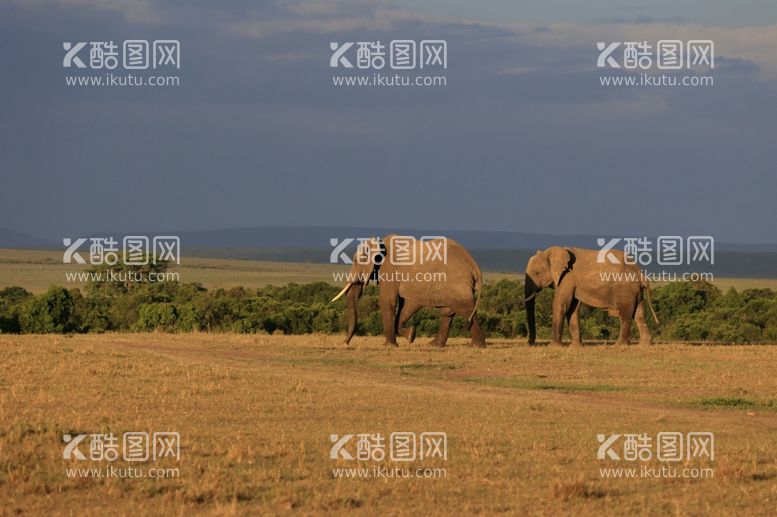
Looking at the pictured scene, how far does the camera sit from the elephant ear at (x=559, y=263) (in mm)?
27891

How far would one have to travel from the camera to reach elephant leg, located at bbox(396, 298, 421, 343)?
27.1 meters

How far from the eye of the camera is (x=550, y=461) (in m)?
12.4

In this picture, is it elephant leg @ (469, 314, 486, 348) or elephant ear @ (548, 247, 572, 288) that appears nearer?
elephant leg @ (469, 314, 486, 348)

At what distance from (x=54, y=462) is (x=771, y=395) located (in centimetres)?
1034

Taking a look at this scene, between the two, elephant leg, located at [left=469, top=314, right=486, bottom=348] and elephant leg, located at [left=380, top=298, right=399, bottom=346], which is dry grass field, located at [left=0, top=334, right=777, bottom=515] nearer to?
elephant leg, located at [left=469, top=314, right=486, bottom=348]

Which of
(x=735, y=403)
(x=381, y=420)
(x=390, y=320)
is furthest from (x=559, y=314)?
(x=381, y=420)

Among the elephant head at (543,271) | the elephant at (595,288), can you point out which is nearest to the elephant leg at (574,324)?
the elephant at (595,288)

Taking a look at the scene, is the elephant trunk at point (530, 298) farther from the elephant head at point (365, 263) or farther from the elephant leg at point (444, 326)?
the elephant head at point (365, 263)

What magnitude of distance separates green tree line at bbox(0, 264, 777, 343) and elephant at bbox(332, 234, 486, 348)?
8023 mm

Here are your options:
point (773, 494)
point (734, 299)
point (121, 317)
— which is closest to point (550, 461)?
point (773, 494)

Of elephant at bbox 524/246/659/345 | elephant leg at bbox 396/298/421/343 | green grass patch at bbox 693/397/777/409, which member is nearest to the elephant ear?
elephant at bbox 524/246/659/345

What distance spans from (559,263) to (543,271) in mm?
710

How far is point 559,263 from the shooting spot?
91.6 feet

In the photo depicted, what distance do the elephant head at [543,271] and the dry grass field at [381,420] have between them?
252cm
